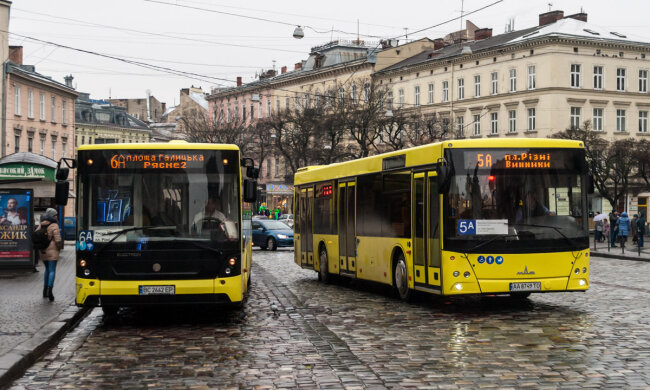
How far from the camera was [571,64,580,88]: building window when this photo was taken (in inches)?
2798

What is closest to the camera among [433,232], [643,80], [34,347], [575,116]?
[34,347]

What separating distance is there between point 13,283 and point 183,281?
28.5 feet

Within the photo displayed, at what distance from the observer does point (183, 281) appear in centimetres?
1330

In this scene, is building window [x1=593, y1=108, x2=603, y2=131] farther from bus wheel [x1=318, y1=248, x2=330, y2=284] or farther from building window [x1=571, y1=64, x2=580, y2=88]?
bus wheel [x1=318, y1=248, x2=330, y2=284]

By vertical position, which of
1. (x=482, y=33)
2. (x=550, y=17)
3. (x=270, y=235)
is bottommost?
(x=270, y=235)

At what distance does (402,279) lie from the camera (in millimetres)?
16750

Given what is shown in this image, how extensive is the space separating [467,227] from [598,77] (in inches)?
2432

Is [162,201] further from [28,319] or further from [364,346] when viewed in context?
[364,346]

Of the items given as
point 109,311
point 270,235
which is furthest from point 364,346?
point 270,235

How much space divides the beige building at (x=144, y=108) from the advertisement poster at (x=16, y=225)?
11980cm

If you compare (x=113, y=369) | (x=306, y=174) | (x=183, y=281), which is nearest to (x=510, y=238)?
(x=183, y=281)

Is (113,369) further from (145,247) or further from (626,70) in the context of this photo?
(626,70)

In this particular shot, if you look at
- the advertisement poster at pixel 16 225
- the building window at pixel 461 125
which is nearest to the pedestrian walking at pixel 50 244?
the advertisement poster at pixel 16 225

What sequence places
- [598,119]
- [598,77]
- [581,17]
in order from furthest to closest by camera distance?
[581,17]
[598,119]
[598,77]
